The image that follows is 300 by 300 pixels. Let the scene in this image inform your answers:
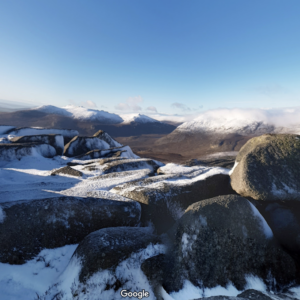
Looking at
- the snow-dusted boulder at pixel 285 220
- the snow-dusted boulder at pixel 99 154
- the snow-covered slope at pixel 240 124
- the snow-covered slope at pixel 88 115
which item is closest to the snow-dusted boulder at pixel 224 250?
the snow-dusted boulder at pixel 285 220

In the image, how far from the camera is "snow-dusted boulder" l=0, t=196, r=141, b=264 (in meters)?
6.95

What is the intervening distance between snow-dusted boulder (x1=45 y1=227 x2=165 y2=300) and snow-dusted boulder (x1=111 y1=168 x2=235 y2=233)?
2.84 m

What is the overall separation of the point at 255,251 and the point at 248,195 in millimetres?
3366

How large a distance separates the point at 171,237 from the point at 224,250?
6.91 feet

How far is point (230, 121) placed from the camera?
341 ft

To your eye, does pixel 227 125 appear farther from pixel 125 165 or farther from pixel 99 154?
pixel 125 165

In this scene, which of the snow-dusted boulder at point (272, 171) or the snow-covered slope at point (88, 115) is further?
the snow-covered slope at point (88, 115)

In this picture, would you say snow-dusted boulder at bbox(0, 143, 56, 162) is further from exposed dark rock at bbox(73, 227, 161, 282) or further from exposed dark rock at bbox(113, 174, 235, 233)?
exposed dark rock at bbox(73, 227, 161, 282)

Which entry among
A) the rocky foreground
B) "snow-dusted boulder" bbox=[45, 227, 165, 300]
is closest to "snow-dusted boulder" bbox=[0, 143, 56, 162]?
the rocky foreground

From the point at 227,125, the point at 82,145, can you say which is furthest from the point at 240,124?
the point at 82,145

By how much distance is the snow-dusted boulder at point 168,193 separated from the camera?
31.8 feet

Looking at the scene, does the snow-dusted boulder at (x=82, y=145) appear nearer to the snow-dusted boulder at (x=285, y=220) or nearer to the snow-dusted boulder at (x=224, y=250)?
the snow-dusted boulder at (x=224, y=250)

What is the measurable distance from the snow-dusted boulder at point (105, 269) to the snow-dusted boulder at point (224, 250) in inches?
39.8

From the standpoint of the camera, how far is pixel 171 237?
7.24 m
